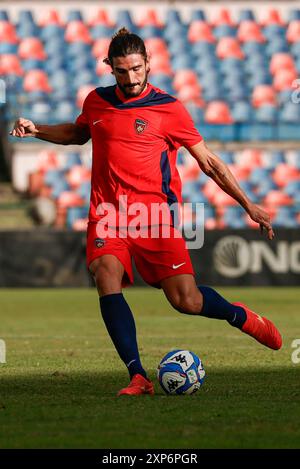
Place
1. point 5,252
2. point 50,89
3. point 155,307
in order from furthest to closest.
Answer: point 50,89
point 5,252
point 155,307

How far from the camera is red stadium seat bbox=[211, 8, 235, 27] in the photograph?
26.7 metres

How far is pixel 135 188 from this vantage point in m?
6.41

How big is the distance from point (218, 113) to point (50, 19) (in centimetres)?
511

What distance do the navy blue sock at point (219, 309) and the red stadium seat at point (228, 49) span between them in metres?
19.6

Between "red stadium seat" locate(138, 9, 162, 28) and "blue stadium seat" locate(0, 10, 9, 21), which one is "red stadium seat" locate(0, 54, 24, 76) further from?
"red stadium seat" locate(138, 9, 162, 28)

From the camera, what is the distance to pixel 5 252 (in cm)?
1920

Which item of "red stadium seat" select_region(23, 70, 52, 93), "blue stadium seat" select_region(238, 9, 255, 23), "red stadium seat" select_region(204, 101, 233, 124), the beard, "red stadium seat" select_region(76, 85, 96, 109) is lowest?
the beard

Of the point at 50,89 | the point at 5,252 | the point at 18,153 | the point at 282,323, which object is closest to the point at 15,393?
the point at 282,323

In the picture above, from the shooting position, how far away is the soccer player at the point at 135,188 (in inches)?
248

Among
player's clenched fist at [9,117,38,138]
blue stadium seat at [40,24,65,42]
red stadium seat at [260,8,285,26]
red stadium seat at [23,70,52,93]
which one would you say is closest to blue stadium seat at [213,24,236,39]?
red stadium seat at [260,8,285,26]

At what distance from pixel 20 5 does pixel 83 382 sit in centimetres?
2086

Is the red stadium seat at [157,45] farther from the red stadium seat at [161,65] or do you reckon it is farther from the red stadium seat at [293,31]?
the red stadium seat at [293,31]
